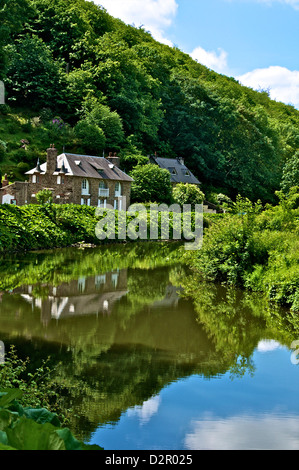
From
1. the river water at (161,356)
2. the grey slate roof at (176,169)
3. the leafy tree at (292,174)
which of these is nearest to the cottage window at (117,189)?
the grey slate roof at (176,169)

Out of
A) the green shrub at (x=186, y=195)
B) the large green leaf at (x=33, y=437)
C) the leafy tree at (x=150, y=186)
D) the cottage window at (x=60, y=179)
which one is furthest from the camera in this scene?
the green shrub at (x=186, y=195)

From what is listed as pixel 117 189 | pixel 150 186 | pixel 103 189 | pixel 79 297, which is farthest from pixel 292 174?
pixel 79 297

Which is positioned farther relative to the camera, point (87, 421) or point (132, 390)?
point (132, 390)

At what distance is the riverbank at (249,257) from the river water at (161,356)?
79cm

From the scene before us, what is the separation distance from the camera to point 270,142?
74875 mm

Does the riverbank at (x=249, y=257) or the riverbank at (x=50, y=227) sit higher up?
the riverbank at (x=50, y=227)

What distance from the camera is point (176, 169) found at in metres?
63.5

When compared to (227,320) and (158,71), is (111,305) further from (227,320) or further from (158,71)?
(158,71)

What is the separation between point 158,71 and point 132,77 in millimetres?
12113

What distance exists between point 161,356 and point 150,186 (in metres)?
40.3

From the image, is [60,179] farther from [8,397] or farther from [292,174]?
[8,397]

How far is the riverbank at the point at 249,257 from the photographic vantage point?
1540 centimetres

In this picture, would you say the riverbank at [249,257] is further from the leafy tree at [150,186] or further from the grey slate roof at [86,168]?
the leafy tree at [150,186]
